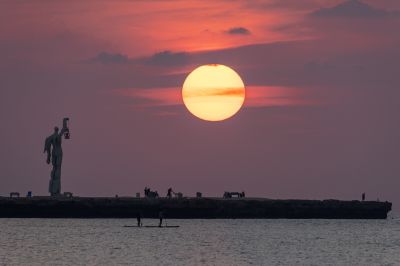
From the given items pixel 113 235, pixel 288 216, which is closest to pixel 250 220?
pixel 288 216

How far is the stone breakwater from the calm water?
46.4 ft

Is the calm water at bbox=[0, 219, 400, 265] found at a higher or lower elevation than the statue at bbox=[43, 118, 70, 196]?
lower

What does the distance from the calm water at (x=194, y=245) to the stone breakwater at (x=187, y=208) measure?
1415cm

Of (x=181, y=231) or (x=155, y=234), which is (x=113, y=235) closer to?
(x=155, y=234)

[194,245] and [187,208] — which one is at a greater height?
[187,208]

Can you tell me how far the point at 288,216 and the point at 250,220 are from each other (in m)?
5.66

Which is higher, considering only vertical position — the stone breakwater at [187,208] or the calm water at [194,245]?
the stone breakwater at [187,208]

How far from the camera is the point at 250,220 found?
644 ft

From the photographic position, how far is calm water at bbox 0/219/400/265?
316 ft

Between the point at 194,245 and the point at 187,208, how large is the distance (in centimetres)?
6682

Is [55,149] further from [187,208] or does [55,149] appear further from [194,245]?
[194,245]

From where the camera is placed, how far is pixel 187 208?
593ft

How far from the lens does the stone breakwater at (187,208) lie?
178 m

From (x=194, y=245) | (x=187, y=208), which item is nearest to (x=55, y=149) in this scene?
(x=187, y=208)
